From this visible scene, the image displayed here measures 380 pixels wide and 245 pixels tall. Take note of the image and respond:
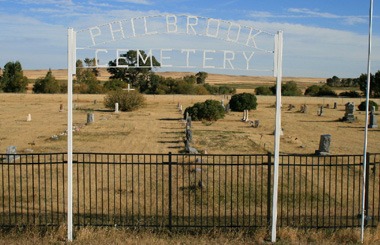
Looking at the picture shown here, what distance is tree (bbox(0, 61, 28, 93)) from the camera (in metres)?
90.8

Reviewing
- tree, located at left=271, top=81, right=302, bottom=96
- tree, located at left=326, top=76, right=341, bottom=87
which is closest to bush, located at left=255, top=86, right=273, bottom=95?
tree, located at left=271, top=81, right=302, bottom=96

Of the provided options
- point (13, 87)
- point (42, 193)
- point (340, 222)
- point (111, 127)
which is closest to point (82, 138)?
point (111, 127)

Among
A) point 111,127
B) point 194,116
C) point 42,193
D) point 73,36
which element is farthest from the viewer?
point 194,116

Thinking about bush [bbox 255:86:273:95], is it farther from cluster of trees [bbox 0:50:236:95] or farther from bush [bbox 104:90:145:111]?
bush [bbox 104:90:145:111]

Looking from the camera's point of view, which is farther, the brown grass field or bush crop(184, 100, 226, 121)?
bush crop(184, 100, 226, 121)

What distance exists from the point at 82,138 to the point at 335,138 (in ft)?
44.9

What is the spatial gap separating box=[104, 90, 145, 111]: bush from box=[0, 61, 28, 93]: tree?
4633 cm

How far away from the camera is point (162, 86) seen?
8988 centimetres

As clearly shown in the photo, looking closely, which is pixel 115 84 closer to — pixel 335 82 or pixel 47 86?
pixel 47 86

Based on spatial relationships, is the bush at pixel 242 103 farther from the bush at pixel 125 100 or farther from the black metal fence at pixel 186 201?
the black metal fence at pixel 186 201

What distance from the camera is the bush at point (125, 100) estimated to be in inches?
1928

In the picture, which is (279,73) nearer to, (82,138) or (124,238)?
(124,238)

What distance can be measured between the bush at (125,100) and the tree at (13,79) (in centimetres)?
4633

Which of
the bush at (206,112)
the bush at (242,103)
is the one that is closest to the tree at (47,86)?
the bush at (242,103)
